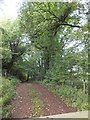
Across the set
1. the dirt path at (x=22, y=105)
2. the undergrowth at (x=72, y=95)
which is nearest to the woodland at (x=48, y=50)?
the undergrowth at (x=72, y=95)

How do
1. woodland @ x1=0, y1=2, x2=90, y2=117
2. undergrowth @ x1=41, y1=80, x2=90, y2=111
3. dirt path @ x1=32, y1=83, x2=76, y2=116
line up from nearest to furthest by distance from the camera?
1. dirt path @ x1=32, y1=83, x2=76, y2=116
2. undergrowth @ x1=41, y1=80, x2=90, y2=111
3. woodland @ x1=0, y1=2, x2=90, y2=117

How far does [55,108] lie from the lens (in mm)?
4227

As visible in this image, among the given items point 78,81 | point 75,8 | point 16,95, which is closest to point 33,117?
point 16,95

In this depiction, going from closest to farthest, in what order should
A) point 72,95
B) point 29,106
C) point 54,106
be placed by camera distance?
point 29,106 → point 54,106 → point 72,95

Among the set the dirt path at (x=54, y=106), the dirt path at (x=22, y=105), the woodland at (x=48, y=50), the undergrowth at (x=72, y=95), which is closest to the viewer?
the dirt path at (x=22, y=105)

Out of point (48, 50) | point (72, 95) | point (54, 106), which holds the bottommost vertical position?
point (54, 106)

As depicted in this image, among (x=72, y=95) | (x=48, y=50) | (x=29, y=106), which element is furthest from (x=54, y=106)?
(x=48, y=50)

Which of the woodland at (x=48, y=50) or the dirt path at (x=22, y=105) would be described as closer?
the dirt path at (x=22, y=105)

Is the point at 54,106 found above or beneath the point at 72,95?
beneath

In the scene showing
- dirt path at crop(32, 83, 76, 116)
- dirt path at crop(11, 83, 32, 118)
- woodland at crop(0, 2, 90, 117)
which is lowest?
dirt path at crop(32, 83, 76, 116)

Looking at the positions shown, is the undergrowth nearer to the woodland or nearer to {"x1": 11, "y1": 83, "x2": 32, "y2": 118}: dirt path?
the woodland

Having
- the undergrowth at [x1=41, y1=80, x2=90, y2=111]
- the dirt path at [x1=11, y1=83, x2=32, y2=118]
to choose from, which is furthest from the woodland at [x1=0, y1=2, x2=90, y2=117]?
the dirt path at [x1=11, y1=83, x2=32, y2=118]

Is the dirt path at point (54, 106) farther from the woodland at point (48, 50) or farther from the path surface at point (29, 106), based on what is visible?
the woodland at point (48, 50)

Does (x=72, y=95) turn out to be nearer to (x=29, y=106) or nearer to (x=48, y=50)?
(x=29, y=106)
